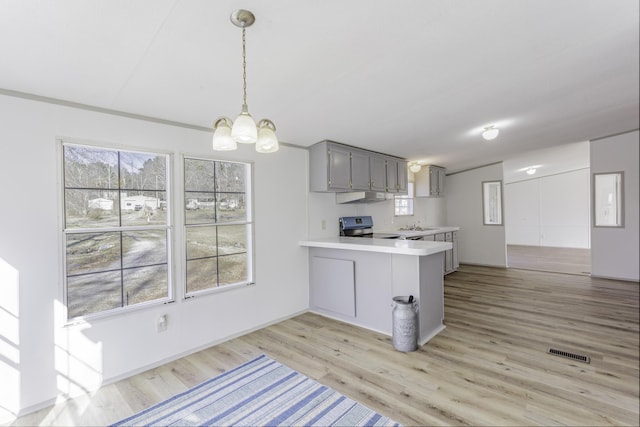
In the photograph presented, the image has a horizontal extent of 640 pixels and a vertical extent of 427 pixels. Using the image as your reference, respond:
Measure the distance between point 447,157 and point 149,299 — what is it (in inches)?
194

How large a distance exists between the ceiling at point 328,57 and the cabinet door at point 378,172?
133 cm

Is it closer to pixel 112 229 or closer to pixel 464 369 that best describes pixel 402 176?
pixel 464 369

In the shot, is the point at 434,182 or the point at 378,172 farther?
the point at 434,182

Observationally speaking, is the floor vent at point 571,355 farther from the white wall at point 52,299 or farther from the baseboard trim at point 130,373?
the white wall at point 52,299

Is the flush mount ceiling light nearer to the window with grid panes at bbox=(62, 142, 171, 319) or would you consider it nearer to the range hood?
the window with grid panes at bbox=(62, 142, 171, 319)

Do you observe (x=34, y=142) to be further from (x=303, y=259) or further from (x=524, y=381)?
(x=524, y=381)

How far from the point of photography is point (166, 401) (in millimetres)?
2045

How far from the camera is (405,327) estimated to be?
2.66 meters

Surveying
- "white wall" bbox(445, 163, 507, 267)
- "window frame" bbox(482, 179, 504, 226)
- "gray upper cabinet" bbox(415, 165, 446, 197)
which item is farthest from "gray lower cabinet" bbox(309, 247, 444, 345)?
"window frame" bbox(482, 179, 504, 226)

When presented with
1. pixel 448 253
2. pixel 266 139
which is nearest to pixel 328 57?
pixel 266 139

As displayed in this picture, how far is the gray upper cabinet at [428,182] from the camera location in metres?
5.85

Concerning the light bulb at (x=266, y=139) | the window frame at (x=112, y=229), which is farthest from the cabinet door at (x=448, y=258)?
the light bulb at (x=266, y=139)

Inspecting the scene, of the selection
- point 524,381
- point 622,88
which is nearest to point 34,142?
point 622,88

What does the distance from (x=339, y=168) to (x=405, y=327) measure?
1955mm
